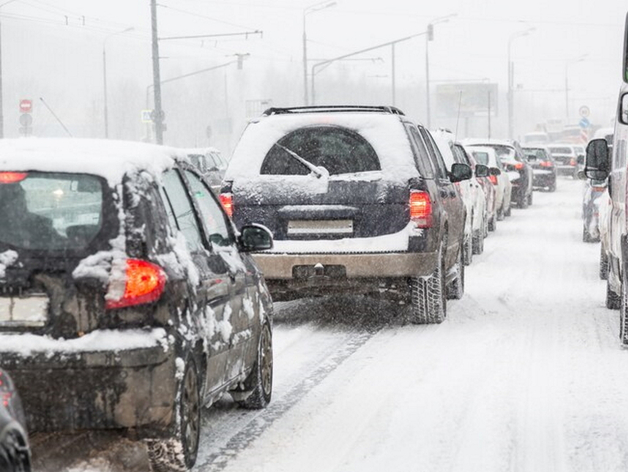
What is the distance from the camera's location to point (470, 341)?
1098 cm

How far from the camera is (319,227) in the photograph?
442 inches

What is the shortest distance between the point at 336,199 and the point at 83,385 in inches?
221

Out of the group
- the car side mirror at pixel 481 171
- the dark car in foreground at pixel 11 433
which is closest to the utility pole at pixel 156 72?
the car side mirror at pixel 481 171

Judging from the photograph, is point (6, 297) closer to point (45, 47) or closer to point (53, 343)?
point (53, 343)

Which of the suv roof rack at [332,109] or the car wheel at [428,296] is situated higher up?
the suv roof rack at [332,109]

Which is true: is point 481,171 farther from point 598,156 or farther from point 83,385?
point 83,385

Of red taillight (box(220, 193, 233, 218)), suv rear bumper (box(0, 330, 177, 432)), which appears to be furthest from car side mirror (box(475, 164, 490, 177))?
suv rear bumper (box(0, 330, 177, 432))

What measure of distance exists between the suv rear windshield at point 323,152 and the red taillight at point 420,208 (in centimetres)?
40

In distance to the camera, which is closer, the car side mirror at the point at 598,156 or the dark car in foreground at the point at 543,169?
the car side mirror at the point at 598,156

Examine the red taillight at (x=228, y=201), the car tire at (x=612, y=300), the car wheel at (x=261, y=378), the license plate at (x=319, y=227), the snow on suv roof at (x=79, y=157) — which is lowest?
the car tire at (x=612, y=300)

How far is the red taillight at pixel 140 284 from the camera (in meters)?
5.80

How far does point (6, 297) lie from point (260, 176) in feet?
18.5

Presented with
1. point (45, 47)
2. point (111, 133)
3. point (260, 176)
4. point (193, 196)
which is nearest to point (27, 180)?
point (193, 196)

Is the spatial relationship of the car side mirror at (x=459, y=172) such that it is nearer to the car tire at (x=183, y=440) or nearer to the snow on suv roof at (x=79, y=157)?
the snow on suv roof at (x=79, y=157)
